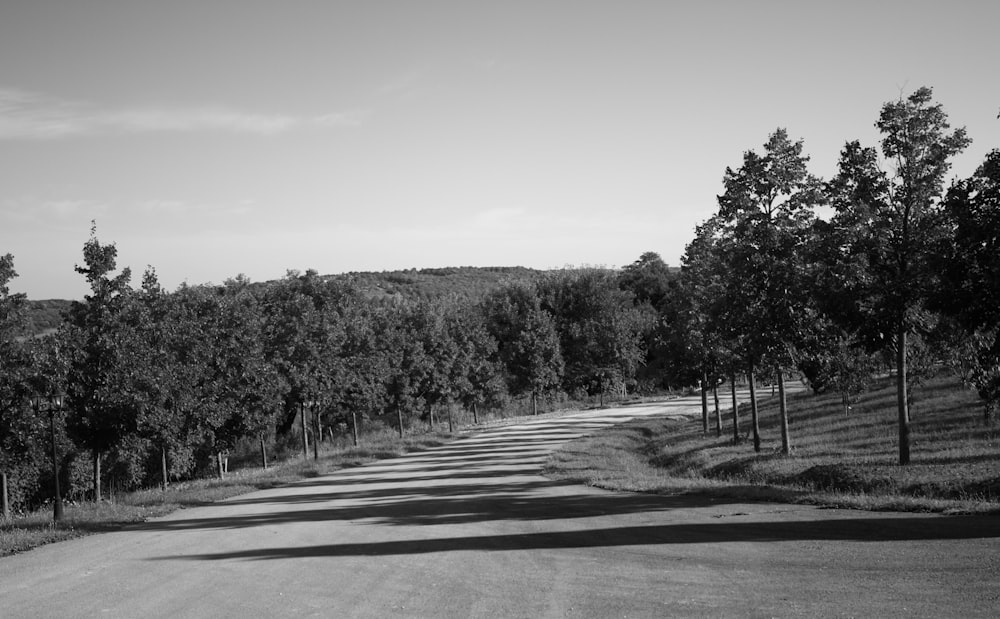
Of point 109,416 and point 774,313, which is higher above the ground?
Result: point 774,313

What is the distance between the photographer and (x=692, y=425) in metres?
51.6

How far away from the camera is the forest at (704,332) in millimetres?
20812

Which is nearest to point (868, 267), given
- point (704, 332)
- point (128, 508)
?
point (704, 332)

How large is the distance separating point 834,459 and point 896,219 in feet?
25.3

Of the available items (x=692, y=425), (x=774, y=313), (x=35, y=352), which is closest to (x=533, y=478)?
(x=774, y=313)

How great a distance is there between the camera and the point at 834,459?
79.6ft

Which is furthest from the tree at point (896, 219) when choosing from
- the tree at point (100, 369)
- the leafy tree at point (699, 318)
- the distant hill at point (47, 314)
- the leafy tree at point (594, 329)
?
the distant hill at point (47, 314)

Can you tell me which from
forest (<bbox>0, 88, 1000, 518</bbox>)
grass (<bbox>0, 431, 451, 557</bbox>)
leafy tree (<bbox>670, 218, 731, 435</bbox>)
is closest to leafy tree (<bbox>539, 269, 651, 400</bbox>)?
forest (<bbox>0, 88, 1000, 518</bbox>)

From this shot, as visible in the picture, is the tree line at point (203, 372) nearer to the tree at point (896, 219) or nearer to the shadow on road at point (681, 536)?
the shadow on road at point (681, 536)

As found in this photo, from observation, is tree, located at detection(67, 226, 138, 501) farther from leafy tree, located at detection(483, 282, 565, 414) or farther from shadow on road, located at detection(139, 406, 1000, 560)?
leafy tree, located at detection(483, 282, 565, 414)

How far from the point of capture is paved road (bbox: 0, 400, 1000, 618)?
9.22 m

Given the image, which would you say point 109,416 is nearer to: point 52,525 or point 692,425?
point 52,525

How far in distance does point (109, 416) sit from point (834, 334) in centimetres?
2587

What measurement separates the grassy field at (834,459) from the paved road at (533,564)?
1867 mm
